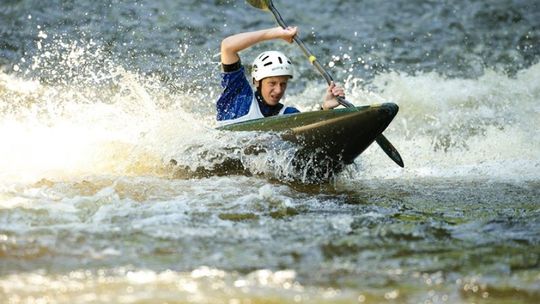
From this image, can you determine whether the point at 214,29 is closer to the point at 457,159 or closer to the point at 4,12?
the point at 4,12

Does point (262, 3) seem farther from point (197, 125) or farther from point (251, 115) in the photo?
point (197, 125)

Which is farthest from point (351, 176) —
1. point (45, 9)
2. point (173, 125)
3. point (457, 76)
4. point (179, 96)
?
point (45, 9)

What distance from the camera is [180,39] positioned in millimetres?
13883

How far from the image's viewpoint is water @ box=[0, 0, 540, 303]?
4160mm

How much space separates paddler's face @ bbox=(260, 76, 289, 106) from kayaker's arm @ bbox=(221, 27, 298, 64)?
0.34 metres

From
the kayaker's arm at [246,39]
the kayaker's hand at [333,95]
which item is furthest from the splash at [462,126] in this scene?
the kayaker's arm at [246,39]

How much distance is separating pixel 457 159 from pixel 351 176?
1.96m

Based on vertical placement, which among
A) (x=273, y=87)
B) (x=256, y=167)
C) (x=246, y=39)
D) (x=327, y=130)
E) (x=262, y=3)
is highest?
(x=262, y=3)

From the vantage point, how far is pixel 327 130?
702 cm

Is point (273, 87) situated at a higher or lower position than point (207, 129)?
higher

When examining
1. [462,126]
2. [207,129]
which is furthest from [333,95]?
[462,126]

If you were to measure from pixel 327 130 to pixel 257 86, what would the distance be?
0.99 meters

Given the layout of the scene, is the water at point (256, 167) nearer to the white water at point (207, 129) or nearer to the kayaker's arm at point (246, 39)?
the white water at point (207, 129)

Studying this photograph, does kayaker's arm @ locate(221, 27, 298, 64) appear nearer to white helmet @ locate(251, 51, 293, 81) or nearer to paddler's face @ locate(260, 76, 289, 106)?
white helmet @ locate(251, 51, 293, 81)
